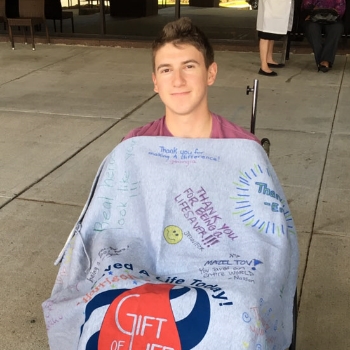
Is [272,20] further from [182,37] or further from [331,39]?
Result: [182,37]

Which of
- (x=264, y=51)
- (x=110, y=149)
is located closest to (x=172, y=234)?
(x=110, y=149)

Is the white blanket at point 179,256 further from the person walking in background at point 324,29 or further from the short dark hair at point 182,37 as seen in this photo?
the person walking in background at point 324,29

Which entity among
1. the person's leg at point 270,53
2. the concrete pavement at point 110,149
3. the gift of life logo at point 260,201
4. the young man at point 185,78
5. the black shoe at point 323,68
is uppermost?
the young man at point 185,78

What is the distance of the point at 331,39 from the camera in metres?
7.01

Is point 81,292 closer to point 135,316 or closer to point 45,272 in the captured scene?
point 135,316

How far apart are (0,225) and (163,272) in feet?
6.04

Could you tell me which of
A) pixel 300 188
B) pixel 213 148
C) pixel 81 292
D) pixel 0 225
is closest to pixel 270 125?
pixel 300 188

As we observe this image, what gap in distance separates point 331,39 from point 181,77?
5.63m

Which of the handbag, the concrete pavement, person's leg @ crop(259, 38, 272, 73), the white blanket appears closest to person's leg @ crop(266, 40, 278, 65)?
person's leg @ crop(259, 38, 272, 73)

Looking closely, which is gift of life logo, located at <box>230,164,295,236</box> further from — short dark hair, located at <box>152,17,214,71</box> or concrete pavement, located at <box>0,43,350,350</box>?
concrete pavement, located at <box>0,43,350,350</box>

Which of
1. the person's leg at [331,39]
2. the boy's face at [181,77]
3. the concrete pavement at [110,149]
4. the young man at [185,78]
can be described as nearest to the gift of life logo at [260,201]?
the young man at [185,78]

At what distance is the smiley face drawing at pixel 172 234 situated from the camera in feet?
5.98

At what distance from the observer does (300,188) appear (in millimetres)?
3727

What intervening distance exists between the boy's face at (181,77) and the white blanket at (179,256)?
0.14 meters
